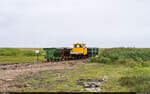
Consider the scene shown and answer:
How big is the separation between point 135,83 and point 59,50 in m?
16.9

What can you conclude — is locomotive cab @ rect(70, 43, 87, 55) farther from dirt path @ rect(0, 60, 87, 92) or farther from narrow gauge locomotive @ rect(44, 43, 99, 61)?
dirt path @ rect(0, 60, 87, 92)

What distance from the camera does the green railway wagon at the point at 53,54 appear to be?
77.9 ft

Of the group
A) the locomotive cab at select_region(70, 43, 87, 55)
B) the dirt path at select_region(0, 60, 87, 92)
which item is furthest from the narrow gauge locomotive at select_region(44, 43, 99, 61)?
the dirt path at select_region(0, 60, 87, 92)

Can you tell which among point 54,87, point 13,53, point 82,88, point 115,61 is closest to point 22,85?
point 54,87

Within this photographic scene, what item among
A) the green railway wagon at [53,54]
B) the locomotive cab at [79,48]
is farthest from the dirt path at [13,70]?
the locomotive cab at [79,48]

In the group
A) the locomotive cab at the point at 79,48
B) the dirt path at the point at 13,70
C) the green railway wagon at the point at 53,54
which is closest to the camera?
the dirt path at the point at 13,70

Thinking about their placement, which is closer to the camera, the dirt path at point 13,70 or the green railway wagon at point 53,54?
the dirt path at point 13,70

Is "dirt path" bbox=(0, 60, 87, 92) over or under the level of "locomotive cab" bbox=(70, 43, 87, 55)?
under

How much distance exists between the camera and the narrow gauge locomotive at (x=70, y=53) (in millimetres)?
23812

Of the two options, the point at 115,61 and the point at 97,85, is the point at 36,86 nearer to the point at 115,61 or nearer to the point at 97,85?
the point at 97,85

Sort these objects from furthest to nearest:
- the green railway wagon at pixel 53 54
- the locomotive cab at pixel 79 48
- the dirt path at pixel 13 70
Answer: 1. the locomotive cab at pixel 79 48
2. the green railway wagon at pixel 53 54
3. the dirt path at pixel 13 70

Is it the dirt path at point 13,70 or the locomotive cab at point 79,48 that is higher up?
the locomotive cab at point 79,48

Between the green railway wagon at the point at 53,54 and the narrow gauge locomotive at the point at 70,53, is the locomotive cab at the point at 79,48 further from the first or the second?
the green railway wagon at the point at 53,54

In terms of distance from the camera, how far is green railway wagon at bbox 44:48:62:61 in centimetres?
2373
